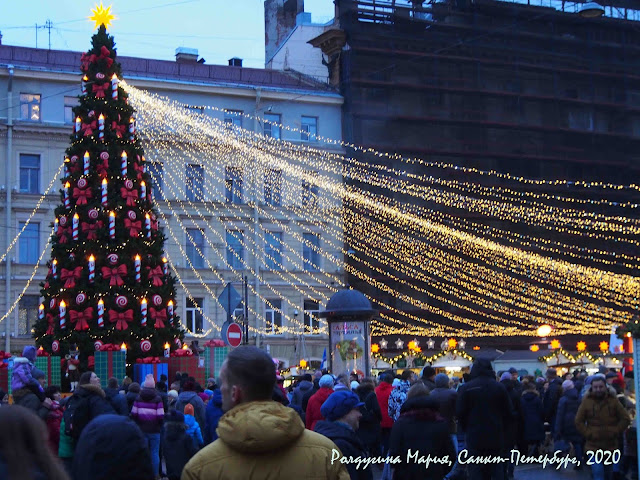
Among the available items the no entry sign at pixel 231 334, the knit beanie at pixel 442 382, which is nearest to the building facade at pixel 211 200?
the no entry sign at pixel 231 334

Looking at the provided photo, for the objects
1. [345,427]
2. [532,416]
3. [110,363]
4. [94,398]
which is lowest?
[532,416]

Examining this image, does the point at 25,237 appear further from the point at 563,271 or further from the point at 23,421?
the point at 23,421

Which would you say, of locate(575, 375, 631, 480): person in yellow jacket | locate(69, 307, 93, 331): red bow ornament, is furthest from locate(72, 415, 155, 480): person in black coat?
locate(69, 307, 93, 331): red bow ornament

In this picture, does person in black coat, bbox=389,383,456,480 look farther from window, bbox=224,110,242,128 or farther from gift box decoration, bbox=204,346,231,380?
window, bbox=224,110,242,128

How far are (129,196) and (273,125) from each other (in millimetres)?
25227

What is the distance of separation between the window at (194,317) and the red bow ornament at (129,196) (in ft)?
74.0

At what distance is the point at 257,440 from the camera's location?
436 centimetres

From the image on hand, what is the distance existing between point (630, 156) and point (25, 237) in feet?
98.7

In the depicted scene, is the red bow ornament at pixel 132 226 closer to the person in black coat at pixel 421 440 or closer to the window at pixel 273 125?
the person in black coat at pixel 421 440

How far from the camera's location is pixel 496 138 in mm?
51719

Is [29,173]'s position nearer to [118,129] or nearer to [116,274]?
[118,129]

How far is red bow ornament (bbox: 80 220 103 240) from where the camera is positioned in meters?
21.2

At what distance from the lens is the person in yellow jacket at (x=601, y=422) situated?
12.4 metres

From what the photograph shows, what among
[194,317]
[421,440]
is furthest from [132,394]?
[194,317]
